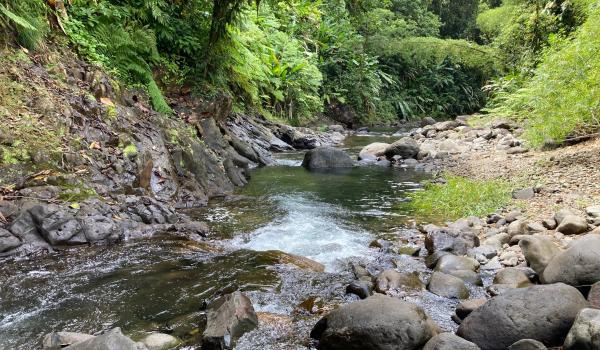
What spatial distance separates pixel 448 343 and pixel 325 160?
387 inches

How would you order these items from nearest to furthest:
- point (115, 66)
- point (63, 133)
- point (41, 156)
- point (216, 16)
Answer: point (41, 156) → point (63, 133) → point (115, 66) → point (216, 16)

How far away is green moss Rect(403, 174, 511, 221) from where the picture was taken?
796 centimetres

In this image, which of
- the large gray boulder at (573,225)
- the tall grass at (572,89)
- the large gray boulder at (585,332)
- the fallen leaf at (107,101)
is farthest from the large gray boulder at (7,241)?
the tall grass at (572,89)

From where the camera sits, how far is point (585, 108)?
7.92 metres

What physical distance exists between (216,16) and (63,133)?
206 inches

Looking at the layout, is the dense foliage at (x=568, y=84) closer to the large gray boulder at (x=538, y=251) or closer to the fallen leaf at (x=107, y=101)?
the large gray boulder at (x=538, y=251)

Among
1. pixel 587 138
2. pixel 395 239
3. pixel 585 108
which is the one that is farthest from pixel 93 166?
pixel 587 138

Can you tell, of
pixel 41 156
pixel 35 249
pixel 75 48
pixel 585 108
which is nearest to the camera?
pixel 35 249

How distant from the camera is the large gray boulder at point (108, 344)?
124 inches

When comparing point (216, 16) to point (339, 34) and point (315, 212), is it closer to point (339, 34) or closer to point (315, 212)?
point (315, 212)

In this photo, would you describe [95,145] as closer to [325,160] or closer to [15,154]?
[15,154]

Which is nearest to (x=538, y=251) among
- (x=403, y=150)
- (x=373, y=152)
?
(x=403, y=150)

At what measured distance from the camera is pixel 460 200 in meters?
8.49

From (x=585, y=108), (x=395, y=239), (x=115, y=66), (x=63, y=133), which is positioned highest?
(x=115, y=66)
